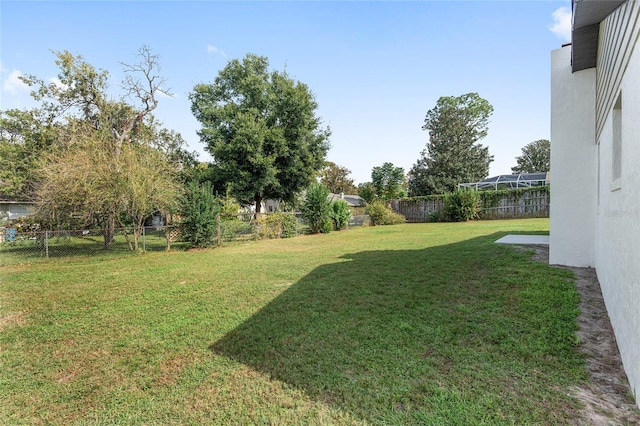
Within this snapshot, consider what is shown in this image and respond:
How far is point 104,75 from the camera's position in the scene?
15.5 m

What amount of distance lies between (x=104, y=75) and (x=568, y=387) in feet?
68.1

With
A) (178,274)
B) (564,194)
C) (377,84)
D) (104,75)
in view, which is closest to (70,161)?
(178,274)

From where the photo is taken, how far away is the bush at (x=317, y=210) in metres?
15.1

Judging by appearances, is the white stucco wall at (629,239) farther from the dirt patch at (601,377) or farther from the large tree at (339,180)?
the large tree at (339,180)

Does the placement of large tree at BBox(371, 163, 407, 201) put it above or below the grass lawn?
above

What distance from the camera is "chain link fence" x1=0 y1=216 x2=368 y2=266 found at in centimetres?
918

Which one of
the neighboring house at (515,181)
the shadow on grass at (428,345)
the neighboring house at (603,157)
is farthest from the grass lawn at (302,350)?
the neighboring house at (515,181)

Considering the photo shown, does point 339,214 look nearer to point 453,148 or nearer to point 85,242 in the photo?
point 85,242

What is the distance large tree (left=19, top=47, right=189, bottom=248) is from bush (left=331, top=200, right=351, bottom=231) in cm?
828

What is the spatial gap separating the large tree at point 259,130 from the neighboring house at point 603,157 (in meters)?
12.7

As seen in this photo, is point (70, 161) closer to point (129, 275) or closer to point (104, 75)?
point (129, 275)

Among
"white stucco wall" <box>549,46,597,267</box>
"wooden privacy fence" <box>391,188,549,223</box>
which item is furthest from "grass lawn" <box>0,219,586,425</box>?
"wooden privacy fence" <box>391,188,549,223</box>

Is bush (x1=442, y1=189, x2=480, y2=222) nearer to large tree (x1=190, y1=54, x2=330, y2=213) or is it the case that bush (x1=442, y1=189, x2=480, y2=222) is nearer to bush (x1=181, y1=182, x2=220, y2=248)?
large tree (x1=190, y1=54, x2=330, y2=213)

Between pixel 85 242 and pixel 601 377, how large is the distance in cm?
1442
